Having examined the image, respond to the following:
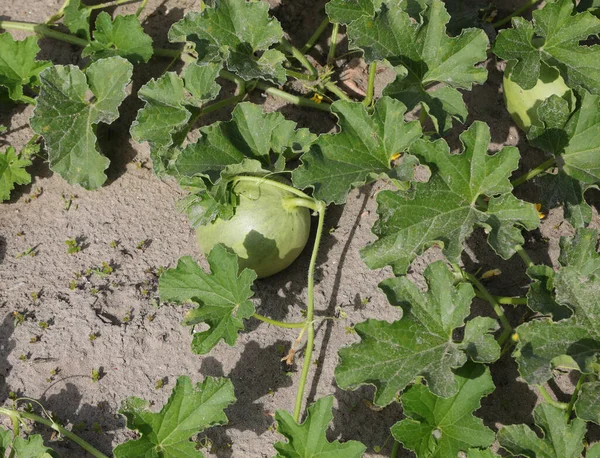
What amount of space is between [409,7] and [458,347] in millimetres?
1505

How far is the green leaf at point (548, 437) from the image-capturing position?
2.67 meters

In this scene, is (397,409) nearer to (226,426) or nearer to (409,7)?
(226,426)

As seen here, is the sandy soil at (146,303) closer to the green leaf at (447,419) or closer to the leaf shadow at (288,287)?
the leaf shadow at (288,287)

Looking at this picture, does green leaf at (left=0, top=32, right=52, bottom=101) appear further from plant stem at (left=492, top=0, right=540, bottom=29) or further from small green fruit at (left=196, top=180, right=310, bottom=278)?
plant stem at (left=492, top=0, right=540, bottom=29)

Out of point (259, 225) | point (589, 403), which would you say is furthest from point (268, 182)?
point (589, 403)

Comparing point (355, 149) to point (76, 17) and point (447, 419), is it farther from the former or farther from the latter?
point (76, 17)

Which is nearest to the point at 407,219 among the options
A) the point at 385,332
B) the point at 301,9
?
the point at 385,332

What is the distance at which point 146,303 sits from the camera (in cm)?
336

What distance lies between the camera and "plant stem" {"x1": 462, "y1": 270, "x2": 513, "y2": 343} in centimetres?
303

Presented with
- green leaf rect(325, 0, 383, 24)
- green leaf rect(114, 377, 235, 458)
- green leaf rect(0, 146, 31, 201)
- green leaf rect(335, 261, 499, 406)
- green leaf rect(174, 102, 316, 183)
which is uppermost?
green leaf rect(325, 0, 383, 24)

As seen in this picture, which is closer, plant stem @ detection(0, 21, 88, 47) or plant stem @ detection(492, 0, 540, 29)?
plant stem @ detection(0, 21, 88, 47)

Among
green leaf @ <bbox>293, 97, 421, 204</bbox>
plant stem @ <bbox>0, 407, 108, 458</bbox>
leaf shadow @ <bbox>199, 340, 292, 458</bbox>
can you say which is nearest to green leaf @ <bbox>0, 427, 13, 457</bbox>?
plant stem @ <bbox>0, 407, 108, 458</bbox>

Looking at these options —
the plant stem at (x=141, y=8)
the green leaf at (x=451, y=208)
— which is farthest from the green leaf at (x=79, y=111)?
the green leaf at (x=451, y=208)

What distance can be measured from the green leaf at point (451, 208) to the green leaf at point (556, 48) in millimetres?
546
